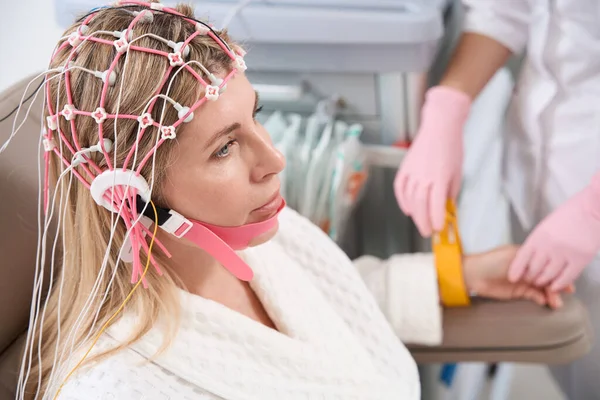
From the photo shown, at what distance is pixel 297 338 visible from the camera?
883 mm

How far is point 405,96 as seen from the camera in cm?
123

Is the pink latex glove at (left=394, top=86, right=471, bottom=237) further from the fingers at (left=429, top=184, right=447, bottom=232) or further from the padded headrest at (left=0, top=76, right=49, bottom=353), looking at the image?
the padded headrest at (left=0, top=76, right=49, bottom=353)

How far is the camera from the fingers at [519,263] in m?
1.05

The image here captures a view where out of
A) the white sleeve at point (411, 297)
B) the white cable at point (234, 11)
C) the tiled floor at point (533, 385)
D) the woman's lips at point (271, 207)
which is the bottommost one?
the tiled floor at point (533, 385)

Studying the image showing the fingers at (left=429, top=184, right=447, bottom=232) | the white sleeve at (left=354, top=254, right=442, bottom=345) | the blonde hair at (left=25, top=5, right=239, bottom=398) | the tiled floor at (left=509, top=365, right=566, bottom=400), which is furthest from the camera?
the tiled floor at (left=509, top=365, right=566, bottom=400)

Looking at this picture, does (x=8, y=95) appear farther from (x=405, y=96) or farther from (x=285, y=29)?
(x=405, y=96)

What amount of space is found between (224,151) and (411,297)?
48cm

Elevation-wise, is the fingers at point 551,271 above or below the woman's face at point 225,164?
below

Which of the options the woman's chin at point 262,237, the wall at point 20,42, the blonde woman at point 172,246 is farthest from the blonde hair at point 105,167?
the wall at point 20,42

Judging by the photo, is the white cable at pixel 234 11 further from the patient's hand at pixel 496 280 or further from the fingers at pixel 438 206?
the patient's hand at pixel 496 280

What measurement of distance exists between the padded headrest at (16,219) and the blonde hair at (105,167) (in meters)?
0.04

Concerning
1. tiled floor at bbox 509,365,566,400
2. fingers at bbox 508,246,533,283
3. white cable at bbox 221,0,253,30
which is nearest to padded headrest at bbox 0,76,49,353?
white cable at bbox 221,0,253,30

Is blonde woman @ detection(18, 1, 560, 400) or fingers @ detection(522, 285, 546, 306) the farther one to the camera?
fingers @ detection(522, 285, 546, 306)

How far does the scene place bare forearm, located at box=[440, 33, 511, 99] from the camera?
1175 millimetres
